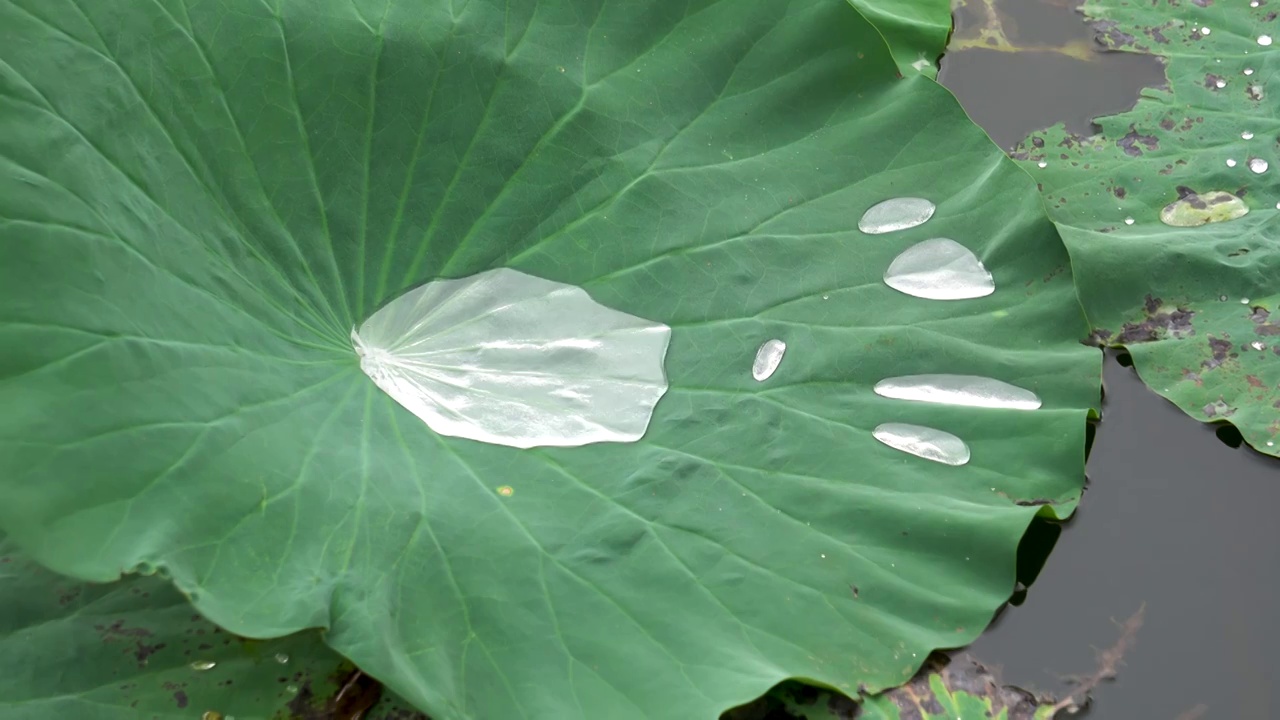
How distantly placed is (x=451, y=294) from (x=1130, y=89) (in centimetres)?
138

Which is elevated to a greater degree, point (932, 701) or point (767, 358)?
point (767, 358)

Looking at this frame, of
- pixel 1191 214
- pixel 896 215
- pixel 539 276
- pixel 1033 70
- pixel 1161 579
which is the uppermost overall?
pixel 539 276

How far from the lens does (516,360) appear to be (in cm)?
147

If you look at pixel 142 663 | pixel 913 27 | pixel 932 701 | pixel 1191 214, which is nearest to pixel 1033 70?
pixel 913 27

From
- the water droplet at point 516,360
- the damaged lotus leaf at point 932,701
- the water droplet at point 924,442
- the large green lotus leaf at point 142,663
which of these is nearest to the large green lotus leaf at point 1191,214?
the water droplet at point 924,442

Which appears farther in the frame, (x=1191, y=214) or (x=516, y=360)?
(x=1191, y=214)

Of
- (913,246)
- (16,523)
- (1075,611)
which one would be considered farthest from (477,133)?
(1075,611)

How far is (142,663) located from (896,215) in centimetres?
118

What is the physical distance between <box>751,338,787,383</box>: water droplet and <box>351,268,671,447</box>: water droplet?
0.13 metres

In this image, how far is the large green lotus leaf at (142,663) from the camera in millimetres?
1307

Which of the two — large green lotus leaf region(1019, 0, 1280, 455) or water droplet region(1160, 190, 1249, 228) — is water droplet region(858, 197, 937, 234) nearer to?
large green lotus leaf region(1019, 0, 1280, 455)

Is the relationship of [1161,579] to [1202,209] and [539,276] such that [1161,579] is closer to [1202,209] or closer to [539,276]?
[1202,209]

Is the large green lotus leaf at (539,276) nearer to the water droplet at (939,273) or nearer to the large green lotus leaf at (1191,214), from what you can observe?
the water droplet at (939,273)

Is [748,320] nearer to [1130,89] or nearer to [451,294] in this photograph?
[451,294]
